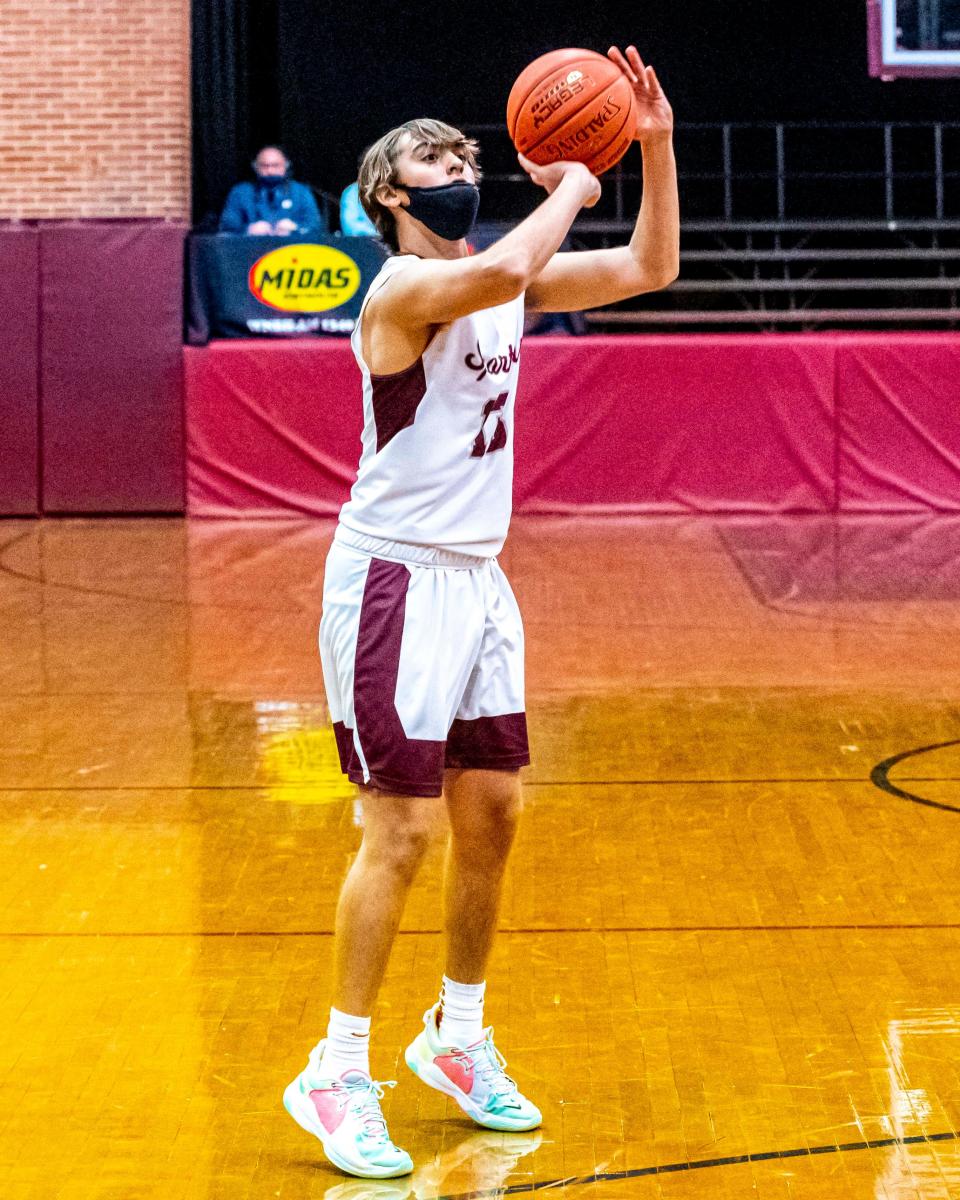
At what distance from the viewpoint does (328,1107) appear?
2.98m

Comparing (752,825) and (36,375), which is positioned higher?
(36,375)

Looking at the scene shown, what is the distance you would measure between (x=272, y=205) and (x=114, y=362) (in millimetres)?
1635

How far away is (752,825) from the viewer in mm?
4977

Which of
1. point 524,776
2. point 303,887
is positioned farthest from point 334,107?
point 303,887

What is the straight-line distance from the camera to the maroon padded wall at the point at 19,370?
472 inches

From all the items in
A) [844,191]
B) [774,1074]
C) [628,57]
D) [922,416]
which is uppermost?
[844,191]

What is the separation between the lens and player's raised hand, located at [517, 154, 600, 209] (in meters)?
3.12

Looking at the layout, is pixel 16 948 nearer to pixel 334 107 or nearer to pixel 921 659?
pixel 921 659

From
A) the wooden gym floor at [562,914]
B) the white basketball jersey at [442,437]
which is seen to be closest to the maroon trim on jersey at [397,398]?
the white basketball jersey at [442,437]

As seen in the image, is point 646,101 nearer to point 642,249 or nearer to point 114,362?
point 642,249

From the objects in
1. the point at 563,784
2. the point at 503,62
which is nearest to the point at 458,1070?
the point at 563,784

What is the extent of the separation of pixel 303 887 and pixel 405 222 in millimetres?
2005

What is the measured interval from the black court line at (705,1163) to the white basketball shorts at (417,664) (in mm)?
671

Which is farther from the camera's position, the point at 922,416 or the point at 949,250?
the point at 949,250
